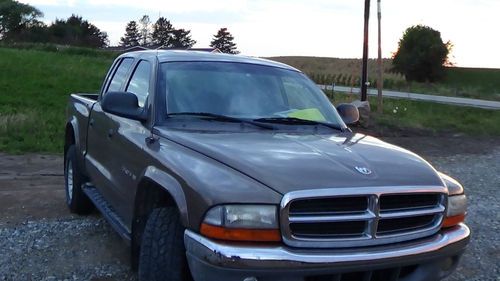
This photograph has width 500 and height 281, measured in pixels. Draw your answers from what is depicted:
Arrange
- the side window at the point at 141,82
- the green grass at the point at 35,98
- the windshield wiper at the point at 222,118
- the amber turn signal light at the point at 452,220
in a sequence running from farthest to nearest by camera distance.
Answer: the green grass at the point at 35,98 < the side window at the point at 141,82 < the windshield wiper at the point at 222,118 < the amber turn signal light at the point at 452,220

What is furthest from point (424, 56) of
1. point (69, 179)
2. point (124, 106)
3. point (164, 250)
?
point (164, 250)

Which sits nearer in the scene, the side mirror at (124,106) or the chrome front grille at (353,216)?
the chrome front grille at (353,216)

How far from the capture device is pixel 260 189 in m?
3.32

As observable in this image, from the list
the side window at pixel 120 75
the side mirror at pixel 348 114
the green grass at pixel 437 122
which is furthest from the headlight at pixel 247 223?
the green grass at pixel 437 122

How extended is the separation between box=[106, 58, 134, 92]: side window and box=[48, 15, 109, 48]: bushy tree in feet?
233

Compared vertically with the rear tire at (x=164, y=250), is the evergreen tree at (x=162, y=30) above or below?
above

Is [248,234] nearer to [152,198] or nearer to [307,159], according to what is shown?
[307,159]

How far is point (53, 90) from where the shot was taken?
19406 millimetres

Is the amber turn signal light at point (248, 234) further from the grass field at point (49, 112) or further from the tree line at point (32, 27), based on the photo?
the tree line at point (32, 27)

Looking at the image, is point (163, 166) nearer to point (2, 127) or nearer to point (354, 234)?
point (354, 234)

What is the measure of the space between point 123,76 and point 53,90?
568 inches

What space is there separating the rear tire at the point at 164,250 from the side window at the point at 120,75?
91.6 inches

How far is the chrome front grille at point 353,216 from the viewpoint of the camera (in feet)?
10.8

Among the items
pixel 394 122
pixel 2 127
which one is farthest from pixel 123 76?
pixel 394 122
